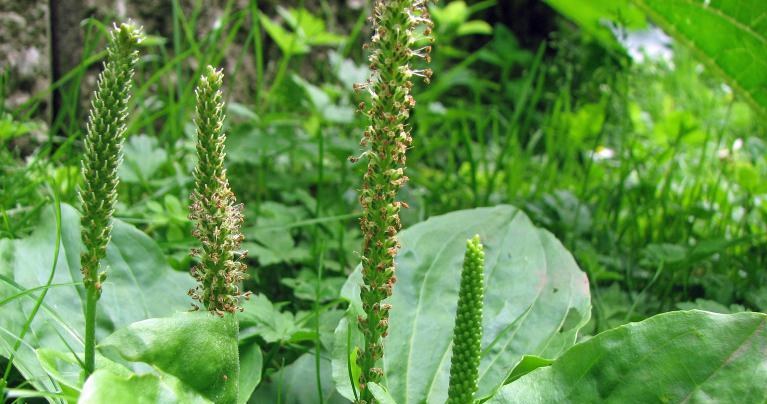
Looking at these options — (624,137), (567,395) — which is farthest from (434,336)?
(624,137)

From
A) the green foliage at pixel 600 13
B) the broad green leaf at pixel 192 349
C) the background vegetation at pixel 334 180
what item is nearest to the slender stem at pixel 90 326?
the broad green leaf at pixel 192 349

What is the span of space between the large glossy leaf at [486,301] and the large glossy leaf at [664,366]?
0.25 m

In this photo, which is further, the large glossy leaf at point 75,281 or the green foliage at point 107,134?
the large glossy leaf at point 75,281

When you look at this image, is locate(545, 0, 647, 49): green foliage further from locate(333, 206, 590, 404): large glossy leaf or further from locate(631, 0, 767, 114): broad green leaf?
locate(333, 206, 590, 404): large glossy leaf

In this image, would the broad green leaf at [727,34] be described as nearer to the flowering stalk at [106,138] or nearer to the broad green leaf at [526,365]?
the broad green leaf at [526,365]

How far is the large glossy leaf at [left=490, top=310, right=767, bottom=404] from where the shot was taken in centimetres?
151

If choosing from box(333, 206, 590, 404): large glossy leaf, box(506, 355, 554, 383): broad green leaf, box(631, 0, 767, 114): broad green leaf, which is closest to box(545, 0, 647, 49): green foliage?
box(631, 0, 767, 114): broad green leaf

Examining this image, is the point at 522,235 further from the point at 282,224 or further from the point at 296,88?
the point at 296,88

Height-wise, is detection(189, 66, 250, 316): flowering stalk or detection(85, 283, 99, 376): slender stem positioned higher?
detection(189, 66, 250, 316): flowering stalk

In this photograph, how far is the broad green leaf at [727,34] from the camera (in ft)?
8.97

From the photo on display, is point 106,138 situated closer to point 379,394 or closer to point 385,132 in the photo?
point 385,132

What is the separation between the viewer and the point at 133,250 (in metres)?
2.01

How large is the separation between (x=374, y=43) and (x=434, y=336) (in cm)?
87

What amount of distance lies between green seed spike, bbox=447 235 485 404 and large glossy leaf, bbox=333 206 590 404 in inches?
11.8
